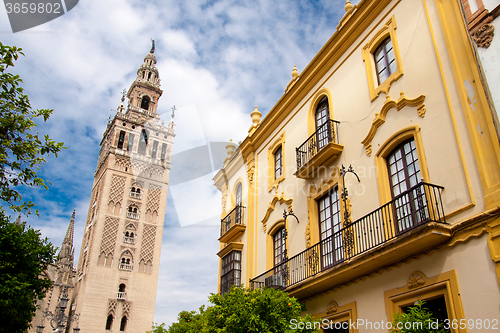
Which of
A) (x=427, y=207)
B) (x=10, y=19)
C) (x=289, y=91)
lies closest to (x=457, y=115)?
(x=427, y=207)

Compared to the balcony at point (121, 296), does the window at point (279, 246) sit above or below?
below

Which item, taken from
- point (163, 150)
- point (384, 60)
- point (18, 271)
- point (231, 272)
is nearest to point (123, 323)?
point (163, 150)

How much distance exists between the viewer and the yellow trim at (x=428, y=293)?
7262mm

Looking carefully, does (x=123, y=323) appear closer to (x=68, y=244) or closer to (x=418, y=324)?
(x=68, y=244)

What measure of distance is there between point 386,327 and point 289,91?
9.16m

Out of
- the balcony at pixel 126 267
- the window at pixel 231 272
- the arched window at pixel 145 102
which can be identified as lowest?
the window at pixel 231 272

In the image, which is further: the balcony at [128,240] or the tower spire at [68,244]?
the tower spire at [68,244]

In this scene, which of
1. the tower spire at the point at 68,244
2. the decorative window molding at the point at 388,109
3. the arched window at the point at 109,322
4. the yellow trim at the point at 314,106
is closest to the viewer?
the decorative window molding at the point at 388,109

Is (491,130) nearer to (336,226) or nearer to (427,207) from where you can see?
(427,207)

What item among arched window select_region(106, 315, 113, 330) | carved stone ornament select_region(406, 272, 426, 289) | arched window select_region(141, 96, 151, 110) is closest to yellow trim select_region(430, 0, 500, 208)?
carved stone ornament select_region(406, 272, 426, 289)

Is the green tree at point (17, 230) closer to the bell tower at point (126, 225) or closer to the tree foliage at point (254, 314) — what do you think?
the tree foliage at point (254, 314)

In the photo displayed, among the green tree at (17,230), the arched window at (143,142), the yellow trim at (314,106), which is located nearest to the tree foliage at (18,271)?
the green tree at (17,230)

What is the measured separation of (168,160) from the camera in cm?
5947

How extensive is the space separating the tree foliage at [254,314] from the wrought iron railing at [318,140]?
14.8 feet
